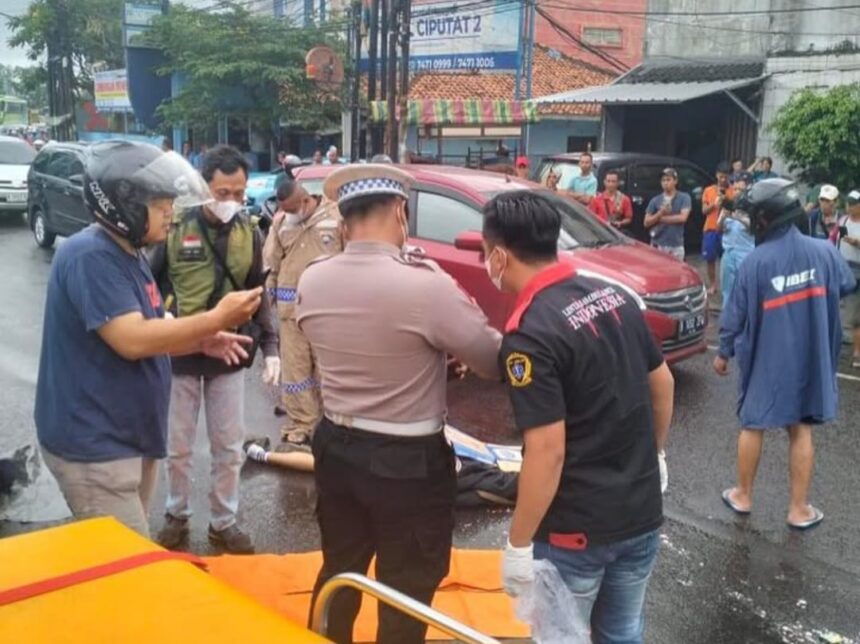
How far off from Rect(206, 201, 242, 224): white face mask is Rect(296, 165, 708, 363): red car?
2701mm

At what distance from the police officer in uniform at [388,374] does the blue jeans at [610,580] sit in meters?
0.38

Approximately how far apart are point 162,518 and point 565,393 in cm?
318

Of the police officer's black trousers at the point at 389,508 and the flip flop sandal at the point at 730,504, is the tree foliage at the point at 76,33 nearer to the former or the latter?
the flip flop sandal at the point at 730,504

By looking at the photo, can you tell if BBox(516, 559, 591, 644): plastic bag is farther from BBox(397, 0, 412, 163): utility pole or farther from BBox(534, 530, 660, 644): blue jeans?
BBox(397, 0, 412, 163): utility pole

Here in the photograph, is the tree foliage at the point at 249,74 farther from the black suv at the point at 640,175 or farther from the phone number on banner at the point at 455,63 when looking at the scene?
the black suv at the point at 640,175

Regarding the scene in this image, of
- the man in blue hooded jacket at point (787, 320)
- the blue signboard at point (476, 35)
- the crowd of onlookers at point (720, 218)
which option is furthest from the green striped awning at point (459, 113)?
the man in blue hooded jacket at point (787, 320)

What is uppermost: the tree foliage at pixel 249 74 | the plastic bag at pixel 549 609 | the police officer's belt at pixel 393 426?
the tree foliage at pixel 249 74

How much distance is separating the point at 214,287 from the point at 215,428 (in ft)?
2.21

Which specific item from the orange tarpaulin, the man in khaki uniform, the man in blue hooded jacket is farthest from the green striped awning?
the orange tarpaulin

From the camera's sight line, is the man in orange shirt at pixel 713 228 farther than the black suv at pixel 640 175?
No

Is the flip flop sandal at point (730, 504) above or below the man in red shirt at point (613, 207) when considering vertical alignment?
below

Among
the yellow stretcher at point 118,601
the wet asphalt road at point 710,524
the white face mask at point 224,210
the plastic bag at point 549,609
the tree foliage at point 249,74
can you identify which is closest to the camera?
the yellow stretcher at point 118,601

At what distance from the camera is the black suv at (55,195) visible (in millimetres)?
14484

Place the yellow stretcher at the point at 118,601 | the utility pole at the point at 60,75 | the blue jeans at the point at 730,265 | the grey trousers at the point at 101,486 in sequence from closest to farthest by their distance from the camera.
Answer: the yellow stretcher at the point at 118,601
the grey trousers at the point at 101,486
the blue jeans at the point at 730,265
the utility pole at the point at 60,75
